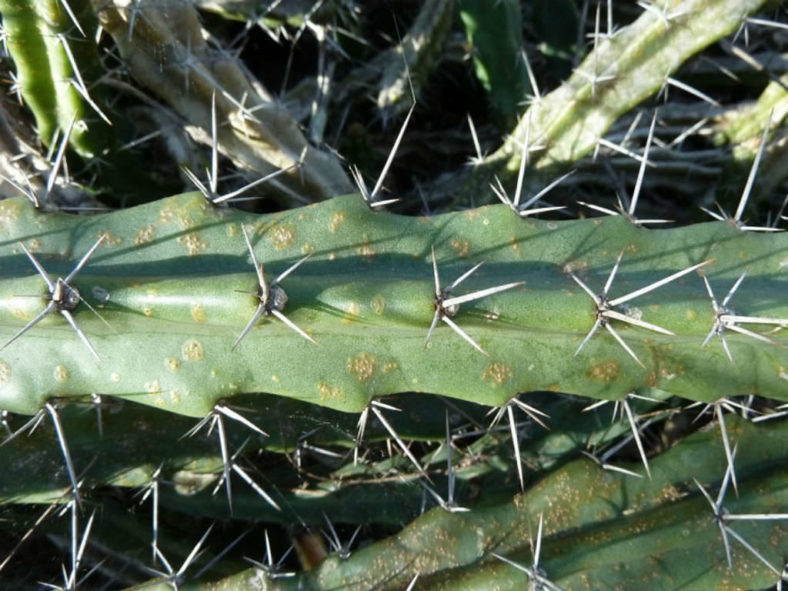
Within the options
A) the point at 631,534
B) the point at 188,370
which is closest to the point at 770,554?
the point at 631,534

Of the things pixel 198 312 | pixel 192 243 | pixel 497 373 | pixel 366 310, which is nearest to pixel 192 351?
pixel 198 312

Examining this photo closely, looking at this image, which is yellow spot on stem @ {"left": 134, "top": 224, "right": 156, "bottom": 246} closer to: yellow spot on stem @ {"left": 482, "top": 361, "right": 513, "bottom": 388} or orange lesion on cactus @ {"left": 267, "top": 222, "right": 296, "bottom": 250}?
orange lesion on cactus @ {"left": 267, "top": 222, "right": 296, "bottom": 250}

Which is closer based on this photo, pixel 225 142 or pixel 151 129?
pixel 225 142

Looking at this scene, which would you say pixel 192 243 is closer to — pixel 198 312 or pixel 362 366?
pixel 198 312

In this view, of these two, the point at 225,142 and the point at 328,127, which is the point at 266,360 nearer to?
the point at 225,142

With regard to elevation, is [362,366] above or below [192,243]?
below

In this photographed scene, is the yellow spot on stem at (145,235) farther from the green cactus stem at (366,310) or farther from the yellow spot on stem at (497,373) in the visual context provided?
the yellow spot on stem at (497,373)

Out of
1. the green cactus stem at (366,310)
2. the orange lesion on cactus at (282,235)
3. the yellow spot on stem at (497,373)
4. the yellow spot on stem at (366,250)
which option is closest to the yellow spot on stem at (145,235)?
the green cactus stem at (366,310)
